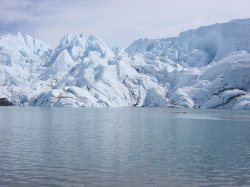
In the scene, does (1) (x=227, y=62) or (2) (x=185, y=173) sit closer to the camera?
(2) (x=185, y=173)

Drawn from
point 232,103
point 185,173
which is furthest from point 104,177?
point 232,103

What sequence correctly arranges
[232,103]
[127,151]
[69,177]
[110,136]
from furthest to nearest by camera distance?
[232,103]
[110,136]
[127,151]
[69,177]

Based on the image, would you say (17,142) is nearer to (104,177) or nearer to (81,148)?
(81,148)

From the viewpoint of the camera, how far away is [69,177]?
24.6 meters

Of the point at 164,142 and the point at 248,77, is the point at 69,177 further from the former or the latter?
the point at 248,77

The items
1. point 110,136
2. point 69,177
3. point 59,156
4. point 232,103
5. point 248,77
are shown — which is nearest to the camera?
point 69,177

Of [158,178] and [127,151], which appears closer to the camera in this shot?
[158,178]

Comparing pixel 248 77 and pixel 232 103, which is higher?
pixel 248 77

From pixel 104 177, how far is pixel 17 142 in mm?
18505

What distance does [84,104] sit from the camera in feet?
605

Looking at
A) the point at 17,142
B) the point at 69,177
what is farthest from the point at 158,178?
the point at 17,142

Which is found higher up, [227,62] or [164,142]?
[227,62]

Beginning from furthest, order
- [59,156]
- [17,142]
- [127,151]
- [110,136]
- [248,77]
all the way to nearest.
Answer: [248,77] < [110,136] < [17,142] < [127,151] < [59,156]

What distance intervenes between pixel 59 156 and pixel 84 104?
153026 mm
